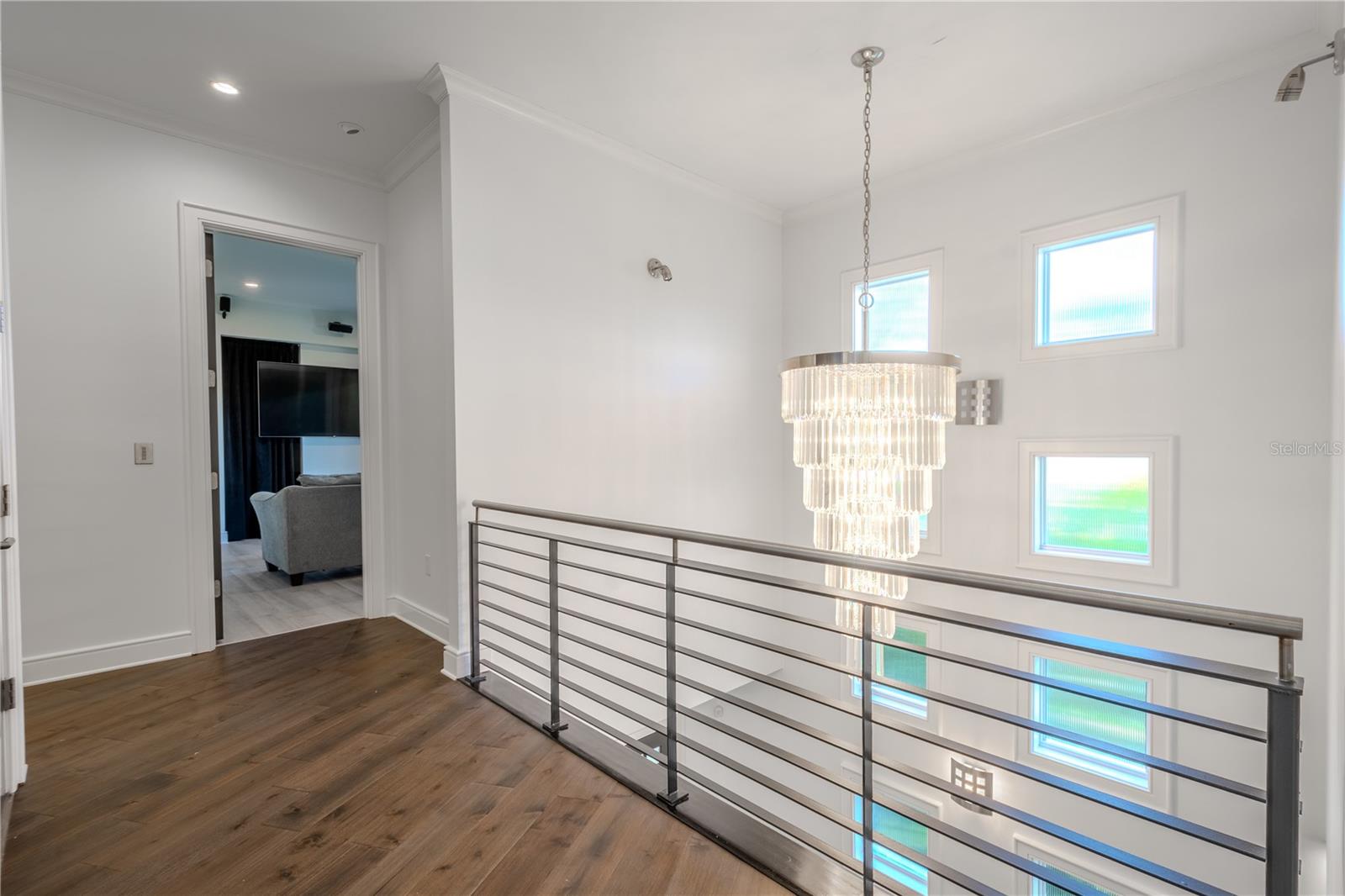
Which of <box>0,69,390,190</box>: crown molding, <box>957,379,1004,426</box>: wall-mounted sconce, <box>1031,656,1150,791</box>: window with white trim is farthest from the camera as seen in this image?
<box>957,379,1004,426</box>: wall-mounted sconce

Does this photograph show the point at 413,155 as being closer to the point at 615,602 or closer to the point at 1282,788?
the point at 615,602

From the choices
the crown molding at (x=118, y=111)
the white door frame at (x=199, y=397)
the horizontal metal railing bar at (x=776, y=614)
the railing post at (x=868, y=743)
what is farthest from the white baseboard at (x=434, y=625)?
the crown molding at (x=118, y=111)

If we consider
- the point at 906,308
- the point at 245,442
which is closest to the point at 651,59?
the point at 906,308

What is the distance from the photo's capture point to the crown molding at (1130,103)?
8.79ft

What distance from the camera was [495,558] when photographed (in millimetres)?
3004

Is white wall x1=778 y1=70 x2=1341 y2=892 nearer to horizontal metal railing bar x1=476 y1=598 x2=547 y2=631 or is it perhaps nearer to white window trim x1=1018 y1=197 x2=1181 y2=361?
white window trim x1=1018 y1=197 x2=1181 y2=361

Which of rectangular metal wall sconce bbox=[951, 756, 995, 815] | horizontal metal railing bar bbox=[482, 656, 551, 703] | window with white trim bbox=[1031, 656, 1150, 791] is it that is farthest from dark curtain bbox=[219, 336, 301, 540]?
window with white trim bbox=[1031, 656, 1150, 791]

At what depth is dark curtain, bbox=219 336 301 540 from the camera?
273 inches

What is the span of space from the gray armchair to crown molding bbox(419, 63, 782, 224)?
10.3 feet

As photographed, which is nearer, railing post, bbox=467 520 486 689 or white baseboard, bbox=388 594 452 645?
railing post, bbox=467 520 486 689

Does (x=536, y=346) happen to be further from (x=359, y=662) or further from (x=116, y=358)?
(x=116, y=358)

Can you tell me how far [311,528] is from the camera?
4.66 metres

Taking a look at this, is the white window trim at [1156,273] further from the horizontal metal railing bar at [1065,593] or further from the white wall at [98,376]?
the white wall at [98,376]

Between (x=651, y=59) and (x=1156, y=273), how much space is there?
2.73 metres
